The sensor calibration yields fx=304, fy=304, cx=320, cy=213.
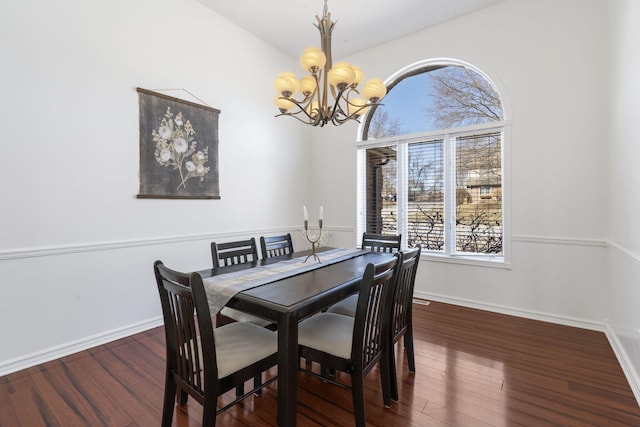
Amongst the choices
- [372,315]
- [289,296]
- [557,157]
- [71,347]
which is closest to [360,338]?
[372,315]

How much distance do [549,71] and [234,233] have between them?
3.79 metres

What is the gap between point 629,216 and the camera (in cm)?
209

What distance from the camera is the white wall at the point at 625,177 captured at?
1945 mm

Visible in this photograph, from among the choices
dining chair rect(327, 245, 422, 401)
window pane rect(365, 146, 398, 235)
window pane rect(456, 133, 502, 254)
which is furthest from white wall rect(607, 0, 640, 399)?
window pane rect(365, 146, 398, 235)

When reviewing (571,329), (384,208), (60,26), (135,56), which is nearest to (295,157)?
(384,208)

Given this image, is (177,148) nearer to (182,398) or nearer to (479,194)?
(182,398)

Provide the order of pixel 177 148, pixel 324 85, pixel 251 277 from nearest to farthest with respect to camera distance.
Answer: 1. pixel 251 277
2. pixel 324 85
3. pixel 177 148

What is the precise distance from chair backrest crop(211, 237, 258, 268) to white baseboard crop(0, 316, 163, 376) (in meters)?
1.10

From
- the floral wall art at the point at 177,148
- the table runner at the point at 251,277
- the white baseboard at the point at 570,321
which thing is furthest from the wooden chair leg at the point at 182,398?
the white baseboard at the point at 570,321

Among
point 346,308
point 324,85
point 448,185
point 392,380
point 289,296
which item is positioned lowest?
point 392,380

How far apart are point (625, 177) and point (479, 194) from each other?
136cm

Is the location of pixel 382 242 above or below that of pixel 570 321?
above

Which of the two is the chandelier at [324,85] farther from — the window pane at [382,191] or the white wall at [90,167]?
the window pane at [382,191]

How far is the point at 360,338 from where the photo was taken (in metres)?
1.55
